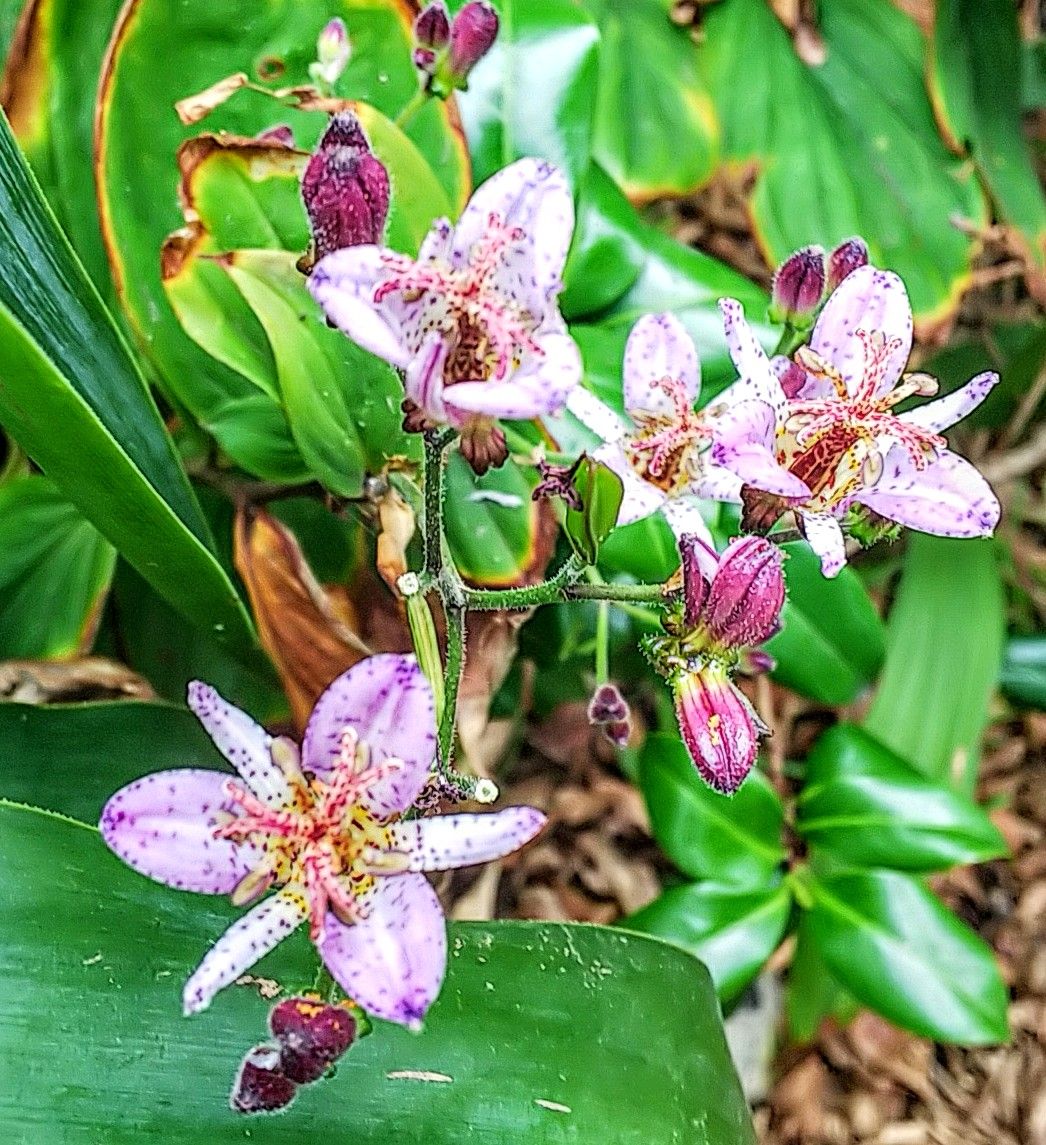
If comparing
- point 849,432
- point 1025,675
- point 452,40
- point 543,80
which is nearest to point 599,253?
point 543,80

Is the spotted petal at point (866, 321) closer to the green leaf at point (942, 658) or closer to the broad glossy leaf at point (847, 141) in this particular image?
the broad glossy leaf at point (847, 141)

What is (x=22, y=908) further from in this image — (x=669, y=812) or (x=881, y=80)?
(x=881, y=80)

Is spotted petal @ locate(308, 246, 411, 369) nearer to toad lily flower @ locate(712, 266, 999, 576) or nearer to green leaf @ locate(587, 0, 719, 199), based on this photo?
toad lily flower @ locate(712, 266, 999, 576)

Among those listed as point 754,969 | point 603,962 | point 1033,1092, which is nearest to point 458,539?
point 603,962

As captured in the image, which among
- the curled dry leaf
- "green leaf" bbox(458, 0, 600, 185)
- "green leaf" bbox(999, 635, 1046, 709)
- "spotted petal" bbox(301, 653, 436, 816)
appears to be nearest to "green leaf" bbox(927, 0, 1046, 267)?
"green leaf" bbox(999, 635, 1046, 709)

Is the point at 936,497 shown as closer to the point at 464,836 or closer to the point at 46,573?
the point at 464,836

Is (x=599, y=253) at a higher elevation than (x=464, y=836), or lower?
higher
